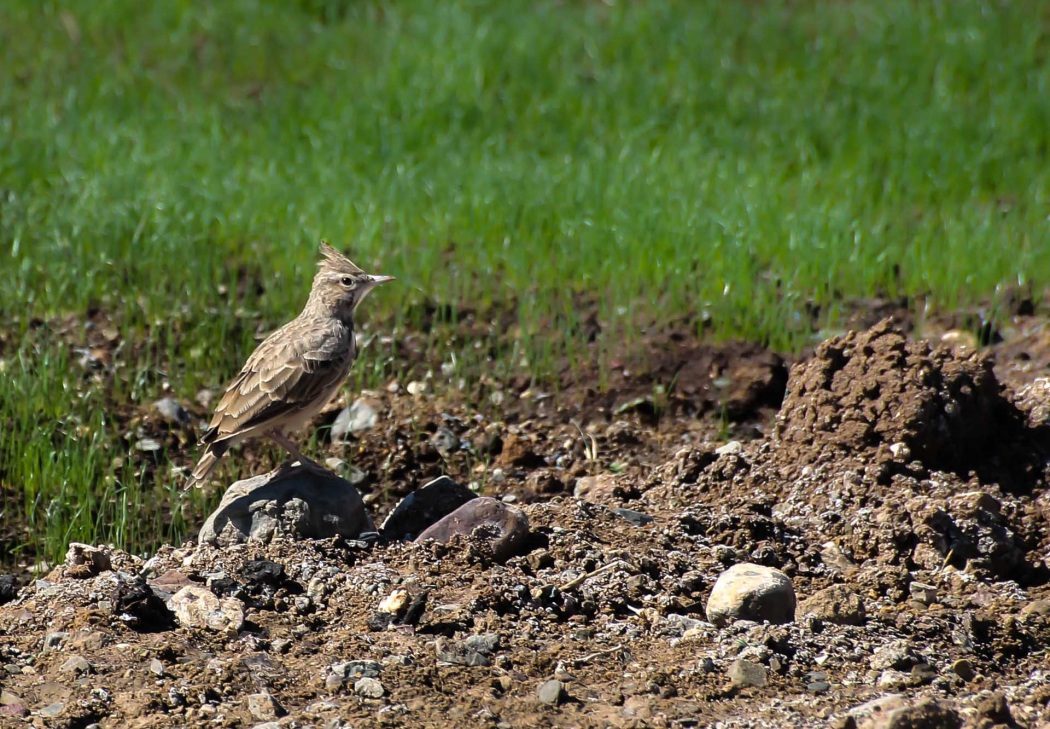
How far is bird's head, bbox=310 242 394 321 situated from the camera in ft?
19.7

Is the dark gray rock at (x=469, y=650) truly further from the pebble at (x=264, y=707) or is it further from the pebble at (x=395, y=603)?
the pebble at (x=264, y=707)

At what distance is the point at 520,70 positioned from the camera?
11680mm

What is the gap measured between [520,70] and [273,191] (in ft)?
10.5

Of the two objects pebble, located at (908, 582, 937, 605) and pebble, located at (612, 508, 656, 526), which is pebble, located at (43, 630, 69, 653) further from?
pebble, located at (908, 582, 937, 605)

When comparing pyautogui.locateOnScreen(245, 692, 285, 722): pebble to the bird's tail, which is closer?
pyautogui.locateOnScreen(245, 692, 285, 722): pebble

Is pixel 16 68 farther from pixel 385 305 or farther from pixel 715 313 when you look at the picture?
pixel 715 313

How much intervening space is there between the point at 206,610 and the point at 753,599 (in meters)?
1.90

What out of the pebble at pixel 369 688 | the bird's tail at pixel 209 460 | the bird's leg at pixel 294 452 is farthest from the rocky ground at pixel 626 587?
the bird's tail at pixel 209 460

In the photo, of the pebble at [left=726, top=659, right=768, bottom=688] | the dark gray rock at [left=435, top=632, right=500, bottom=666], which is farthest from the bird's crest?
the pebble at [left=726, top=659, right=768, bottom=688]

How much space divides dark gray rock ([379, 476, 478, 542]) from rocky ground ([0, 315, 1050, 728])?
0.04 feet

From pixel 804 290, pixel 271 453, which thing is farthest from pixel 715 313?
pixel 271 453

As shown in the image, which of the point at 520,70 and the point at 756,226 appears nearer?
the point at 756,226

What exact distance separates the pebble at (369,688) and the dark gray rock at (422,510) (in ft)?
4.03

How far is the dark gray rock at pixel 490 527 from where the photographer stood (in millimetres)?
5062
